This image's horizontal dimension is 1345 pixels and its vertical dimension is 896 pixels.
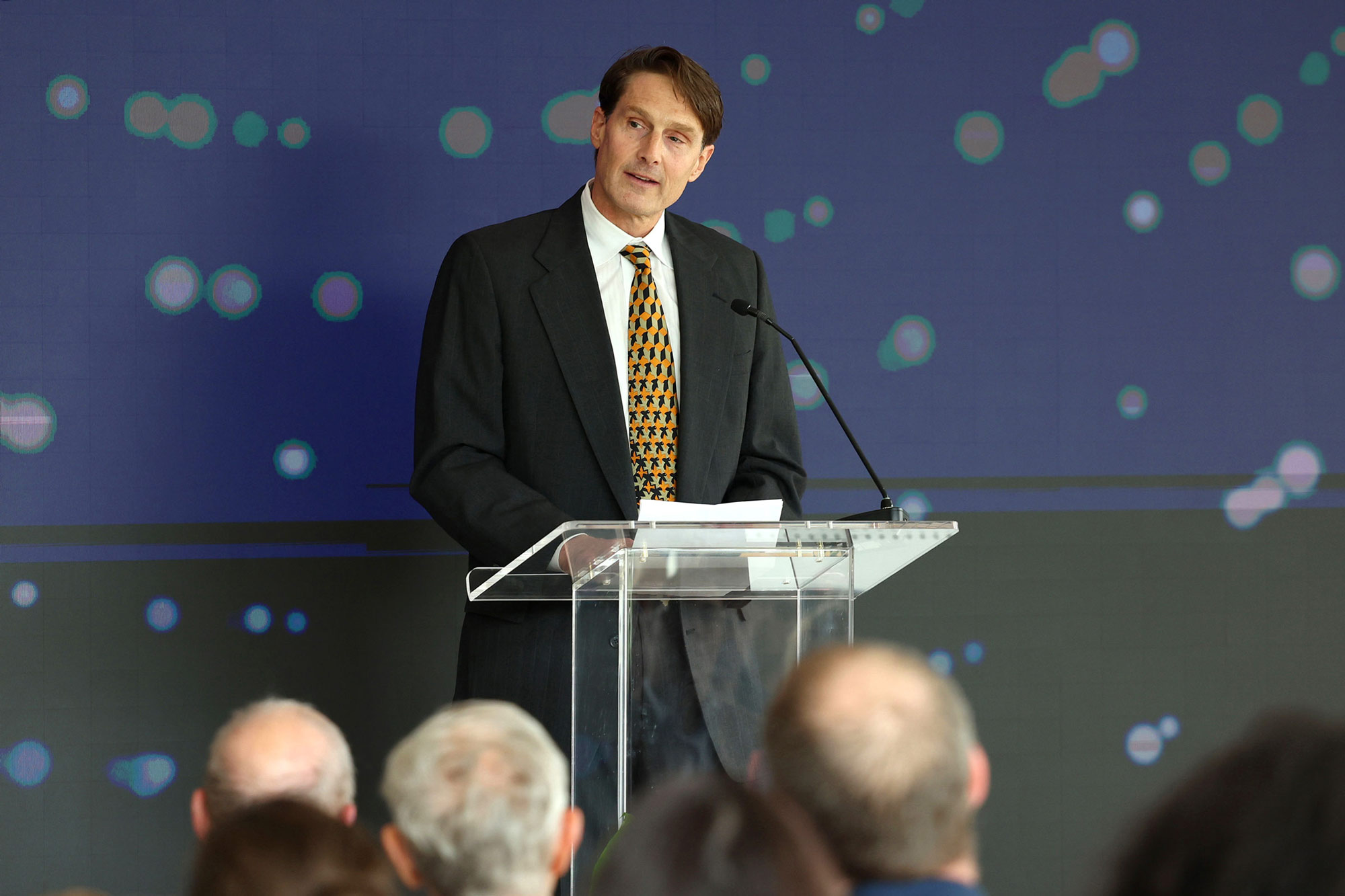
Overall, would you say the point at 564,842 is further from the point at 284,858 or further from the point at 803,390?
the point at 803,390

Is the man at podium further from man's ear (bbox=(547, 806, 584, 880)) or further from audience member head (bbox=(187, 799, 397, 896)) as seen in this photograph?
audience member head (bbox=(187, 799, 397, 896))

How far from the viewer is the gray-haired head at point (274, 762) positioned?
162cm

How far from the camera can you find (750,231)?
11.4ft

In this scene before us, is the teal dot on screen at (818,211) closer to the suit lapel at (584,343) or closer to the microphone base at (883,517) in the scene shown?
the suit lapel at (584,343)

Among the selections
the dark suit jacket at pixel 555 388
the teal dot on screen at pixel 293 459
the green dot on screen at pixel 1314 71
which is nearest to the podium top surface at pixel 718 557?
the dark suit jacket at pixel 555 388

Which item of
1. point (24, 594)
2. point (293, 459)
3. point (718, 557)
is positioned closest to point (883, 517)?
point (718, 557)

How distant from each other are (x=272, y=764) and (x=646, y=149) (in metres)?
1.44

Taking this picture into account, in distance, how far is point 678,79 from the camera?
2.64m

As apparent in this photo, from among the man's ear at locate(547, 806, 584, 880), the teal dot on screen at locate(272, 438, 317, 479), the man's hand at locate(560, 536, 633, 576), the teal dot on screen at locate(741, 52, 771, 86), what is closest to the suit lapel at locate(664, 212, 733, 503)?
the man's hand at locate(560, 536, 633, 576)

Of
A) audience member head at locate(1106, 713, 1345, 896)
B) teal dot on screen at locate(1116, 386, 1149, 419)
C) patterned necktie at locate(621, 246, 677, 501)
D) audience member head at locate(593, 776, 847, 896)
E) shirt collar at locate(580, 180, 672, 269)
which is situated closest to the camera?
audience member head at locate(1106, 713, 1345, 896)

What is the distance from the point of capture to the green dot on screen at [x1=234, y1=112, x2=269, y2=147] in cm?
327

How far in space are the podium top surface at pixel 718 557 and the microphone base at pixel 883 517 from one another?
1.2 inches

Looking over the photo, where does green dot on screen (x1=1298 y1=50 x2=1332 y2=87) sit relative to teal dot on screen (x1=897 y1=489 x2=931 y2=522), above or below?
above

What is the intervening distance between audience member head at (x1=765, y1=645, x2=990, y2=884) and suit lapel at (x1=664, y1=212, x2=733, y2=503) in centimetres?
123
